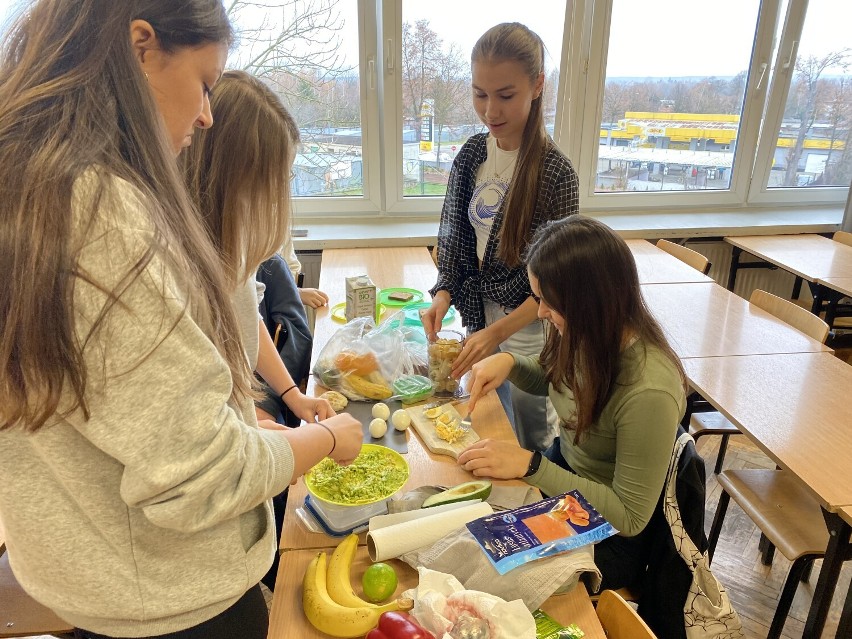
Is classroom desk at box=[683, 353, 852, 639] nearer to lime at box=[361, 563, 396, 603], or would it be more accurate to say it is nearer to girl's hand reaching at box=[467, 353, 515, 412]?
girl's hand reaching at box=[467, 353, 515, 412]

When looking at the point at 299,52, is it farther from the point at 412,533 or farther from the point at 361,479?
the point at 412,533

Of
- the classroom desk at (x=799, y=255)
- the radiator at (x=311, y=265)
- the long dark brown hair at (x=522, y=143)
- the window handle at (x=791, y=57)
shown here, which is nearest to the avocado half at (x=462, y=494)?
the long dark brown hair at (x=522, y=143)

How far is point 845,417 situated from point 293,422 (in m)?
1.60

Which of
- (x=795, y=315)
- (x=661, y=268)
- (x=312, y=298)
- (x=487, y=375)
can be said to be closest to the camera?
(x=487, y=375)

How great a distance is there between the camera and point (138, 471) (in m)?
0.57

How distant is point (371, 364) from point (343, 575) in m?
0.64

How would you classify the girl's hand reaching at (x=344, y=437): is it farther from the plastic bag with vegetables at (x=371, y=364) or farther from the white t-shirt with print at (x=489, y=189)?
the white t-shirt with print at (x=489, y=189)

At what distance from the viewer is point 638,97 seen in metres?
3.42

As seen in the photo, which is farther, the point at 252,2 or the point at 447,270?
the point at 252,2

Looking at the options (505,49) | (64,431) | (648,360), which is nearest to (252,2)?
(505,49)

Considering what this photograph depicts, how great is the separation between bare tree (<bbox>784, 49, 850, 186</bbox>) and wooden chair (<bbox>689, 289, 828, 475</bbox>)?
5.57 ft

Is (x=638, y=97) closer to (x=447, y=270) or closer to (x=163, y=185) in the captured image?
(x=447, y=270)

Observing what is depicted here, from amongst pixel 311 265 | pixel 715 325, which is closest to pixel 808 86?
pixel 715 325

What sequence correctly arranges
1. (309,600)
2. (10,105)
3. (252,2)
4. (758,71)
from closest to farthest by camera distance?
(10,105) → (309,600) → (252,2) → (758,71)
